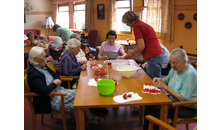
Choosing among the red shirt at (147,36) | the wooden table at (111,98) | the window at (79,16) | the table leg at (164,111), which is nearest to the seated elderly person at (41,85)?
the wooden table at (111,98)

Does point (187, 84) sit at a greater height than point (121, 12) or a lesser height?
lesser

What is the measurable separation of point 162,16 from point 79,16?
477cm

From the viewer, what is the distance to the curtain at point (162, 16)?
5.78m

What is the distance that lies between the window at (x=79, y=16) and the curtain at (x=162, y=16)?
3909mm

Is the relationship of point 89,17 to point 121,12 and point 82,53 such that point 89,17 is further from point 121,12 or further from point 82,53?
point 82,53

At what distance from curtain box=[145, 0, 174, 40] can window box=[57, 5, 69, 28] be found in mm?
5217

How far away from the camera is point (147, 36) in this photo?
2516mm

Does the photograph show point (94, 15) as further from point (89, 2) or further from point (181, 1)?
point (181, 1)

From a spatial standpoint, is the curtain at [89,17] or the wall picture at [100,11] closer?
the wall picture at [100,11]

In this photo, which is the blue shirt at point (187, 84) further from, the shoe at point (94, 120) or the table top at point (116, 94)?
the shoe at point (94, 120)

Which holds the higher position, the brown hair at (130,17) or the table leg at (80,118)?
the brown hair at (130,17)

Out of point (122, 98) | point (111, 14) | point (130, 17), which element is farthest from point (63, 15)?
point (122, 98)
